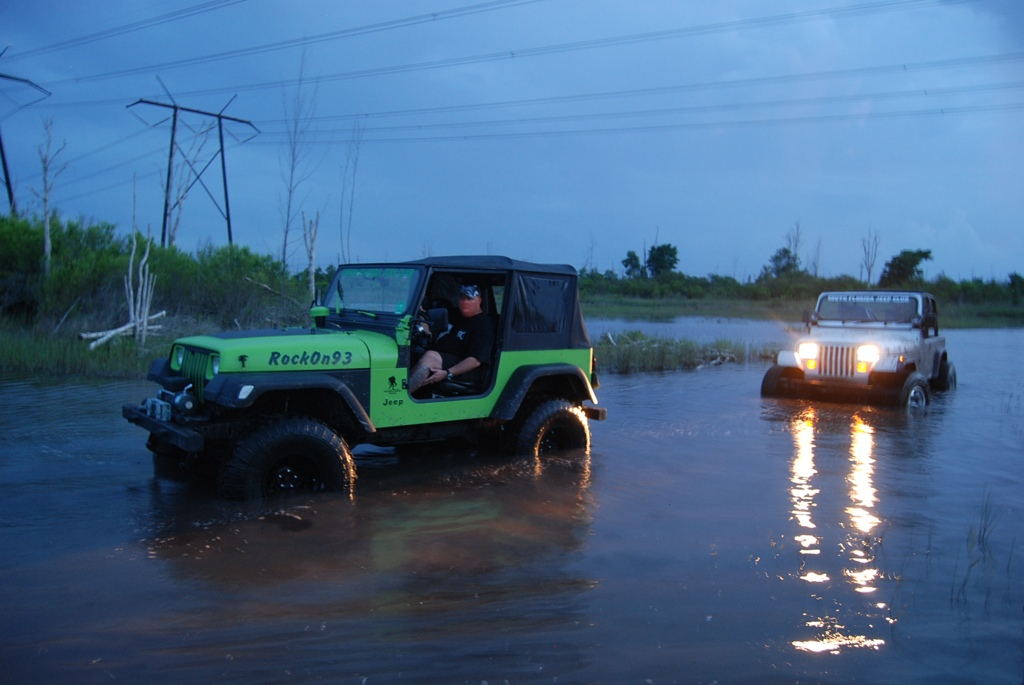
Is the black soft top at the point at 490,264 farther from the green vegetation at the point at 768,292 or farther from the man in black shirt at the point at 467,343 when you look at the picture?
the green vegetation at the point at 768,292

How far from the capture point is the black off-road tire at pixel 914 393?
11.9 metres

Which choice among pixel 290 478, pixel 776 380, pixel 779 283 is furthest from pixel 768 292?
pixel 290 478

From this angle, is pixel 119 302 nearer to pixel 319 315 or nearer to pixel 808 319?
pixel 319 315

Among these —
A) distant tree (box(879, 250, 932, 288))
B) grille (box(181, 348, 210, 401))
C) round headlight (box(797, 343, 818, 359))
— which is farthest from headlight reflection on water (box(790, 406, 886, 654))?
distant tree (box(879, 250, 932, 288))

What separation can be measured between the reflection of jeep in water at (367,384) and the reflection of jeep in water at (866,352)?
5.81m

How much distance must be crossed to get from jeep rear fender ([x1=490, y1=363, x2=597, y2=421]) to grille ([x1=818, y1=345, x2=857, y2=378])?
584cm

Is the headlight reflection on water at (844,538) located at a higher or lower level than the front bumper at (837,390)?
lower

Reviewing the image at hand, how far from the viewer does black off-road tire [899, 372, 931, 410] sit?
11859mm

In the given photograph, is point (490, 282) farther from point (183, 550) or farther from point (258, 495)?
point (183, 550)

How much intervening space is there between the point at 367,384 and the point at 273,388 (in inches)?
32.1

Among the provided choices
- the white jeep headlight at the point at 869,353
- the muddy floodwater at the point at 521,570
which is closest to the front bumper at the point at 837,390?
the white jeep headlight at the point at 869,353

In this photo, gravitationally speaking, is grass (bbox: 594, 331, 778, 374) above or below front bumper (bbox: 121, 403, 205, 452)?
above

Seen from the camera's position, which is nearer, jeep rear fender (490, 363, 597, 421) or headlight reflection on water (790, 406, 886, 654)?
headlight reflection on water (790, 406, 886, 654)

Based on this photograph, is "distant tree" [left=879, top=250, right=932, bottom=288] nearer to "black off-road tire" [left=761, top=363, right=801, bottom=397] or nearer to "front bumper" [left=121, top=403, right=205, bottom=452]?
"black off-road tire" [left=761, top=363, right=801, bottom=397]
